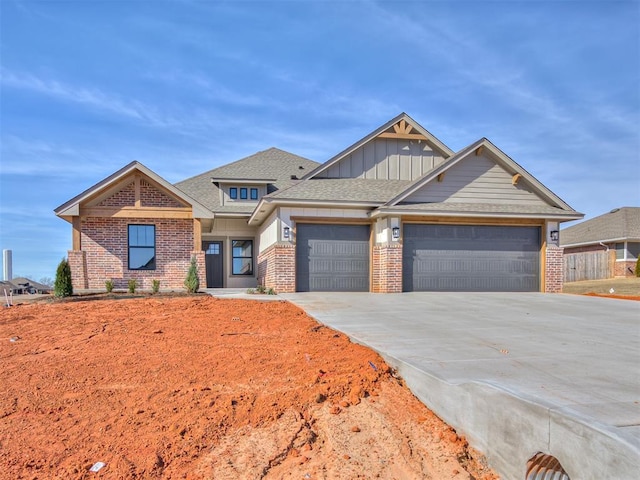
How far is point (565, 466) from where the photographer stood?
2703 millimetres

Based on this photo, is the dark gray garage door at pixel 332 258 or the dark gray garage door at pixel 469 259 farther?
the dark gray garage door at pixel 469 259

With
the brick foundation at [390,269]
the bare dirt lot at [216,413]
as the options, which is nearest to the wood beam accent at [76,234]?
the bare dirt lot at [216,413]

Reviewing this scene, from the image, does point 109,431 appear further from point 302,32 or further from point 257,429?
point 302,32

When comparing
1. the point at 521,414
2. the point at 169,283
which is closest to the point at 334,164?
the point at 169,283

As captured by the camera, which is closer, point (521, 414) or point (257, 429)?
point (521, 414)

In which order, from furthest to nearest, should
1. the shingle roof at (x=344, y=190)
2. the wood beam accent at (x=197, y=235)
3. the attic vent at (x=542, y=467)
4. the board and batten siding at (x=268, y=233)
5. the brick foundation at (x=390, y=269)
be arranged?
the wood beam accent at (x=197, y=235) → the board and batten siding at (x=268, y=233) → the shingle roof at (x=344, y=190) → the brick foundation at (x=390, y=269) → the attic vent at (x=542, y=467)

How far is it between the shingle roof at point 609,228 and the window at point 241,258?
2214 cm

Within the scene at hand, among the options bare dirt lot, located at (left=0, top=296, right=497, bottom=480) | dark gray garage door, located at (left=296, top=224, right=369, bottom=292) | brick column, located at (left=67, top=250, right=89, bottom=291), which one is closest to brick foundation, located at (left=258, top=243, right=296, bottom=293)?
dark gray garage door, located at (left=296, top=224, right=369, bottom=292)

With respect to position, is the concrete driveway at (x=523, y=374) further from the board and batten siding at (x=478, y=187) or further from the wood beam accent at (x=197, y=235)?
the wood beam accent at (x=197, y=235)

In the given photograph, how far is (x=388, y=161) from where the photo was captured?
1702cm

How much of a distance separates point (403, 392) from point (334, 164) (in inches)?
502

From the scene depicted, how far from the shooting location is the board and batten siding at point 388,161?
16.7m

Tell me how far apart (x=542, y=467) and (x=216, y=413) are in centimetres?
262

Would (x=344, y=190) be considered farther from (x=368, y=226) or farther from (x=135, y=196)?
(x=135, y=196)
